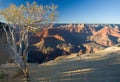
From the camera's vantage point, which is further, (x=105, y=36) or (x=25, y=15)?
(x=105, y=36)

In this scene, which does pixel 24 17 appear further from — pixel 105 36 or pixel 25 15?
pixel 105 36

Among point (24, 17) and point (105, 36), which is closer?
point (24, 17)

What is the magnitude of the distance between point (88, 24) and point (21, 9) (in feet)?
333

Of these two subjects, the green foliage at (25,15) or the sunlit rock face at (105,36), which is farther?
the sunlit rock face at (105,36)

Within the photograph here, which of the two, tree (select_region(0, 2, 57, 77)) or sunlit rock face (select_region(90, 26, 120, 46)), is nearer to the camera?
tree (select_region(0, 2, 57, 77))

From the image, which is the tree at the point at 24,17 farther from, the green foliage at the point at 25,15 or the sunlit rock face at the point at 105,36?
the sunlit rock face at the point at 105,36

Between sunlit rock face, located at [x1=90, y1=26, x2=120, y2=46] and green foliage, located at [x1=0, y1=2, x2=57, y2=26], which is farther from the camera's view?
sunlit rock face, located at [x1=90, y1=26, x2=120, y2=46]

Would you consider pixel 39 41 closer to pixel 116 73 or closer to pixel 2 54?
pixel 2 54

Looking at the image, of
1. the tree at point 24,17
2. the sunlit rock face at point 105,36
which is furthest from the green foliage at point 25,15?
the sunlit rock face at point 105,36

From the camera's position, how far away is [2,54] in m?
27.4

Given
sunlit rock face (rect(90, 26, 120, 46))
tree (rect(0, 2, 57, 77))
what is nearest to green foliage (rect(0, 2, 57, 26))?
tree (rect(0, 2, 57, 77))

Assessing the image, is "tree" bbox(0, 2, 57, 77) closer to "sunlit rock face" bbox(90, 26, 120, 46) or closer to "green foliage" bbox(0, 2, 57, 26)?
"green foliage" bbox(0, 2, 57, 26)

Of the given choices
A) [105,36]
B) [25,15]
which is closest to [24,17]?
[25,15]

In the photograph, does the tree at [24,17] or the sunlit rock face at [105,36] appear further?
the sunlit rock face at [105,36]
